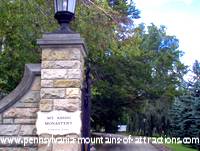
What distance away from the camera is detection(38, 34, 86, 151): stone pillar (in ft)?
20.9

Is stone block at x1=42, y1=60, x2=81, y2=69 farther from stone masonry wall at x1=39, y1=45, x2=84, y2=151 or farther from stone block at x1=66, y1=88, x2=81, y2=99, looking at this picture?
stone block at x1=66, y1=88, x2=81, y2=99

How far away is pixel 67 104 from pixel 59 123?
1.06 ft

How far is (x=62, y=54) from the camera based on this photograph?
646cm

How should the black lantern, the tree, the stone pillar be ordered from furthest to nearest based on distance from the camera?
the tree
the black lantern
the stone pillar

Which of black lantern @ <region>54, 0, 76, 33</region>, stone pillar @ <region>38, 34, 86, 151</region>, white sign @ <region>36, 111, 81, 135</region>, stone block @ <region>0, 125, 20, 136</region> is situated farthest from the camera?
black lantern @ <region>54, 0, 76, 33</region>

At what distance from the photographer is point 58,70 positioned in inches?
253

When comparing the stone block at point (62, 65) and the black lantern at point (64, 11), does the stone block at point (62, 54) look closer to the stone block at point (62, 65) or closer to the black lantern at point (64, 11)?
the stone block at point (62, 65)

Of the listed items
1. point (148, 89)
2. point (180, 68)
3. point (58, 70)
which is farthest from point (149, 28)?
point (58, 70)

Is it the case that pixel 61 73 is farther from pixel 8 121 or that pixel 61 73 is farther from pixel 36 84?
pixel 8 121

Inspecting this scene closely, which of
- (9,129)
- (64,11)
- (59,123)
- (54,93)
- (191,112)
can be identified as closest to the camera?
(59,123)

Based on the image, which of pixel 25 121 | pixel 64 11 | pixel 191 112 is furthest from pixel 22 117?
pixel 191 112

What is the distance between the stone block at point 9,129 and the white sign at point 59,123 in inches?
18.4

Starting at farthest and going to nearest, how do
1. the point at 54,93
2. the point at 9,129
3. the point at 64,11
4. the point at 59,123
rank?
the point at 64,11 < the point at 9,129 < the point at 54,93 < the point at 59,123

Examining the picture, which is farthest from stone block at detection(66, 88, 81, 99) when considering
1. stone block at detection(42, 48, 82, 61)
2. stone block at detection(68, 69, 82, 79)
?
stone block at detection(42, 48, 82, 61)
